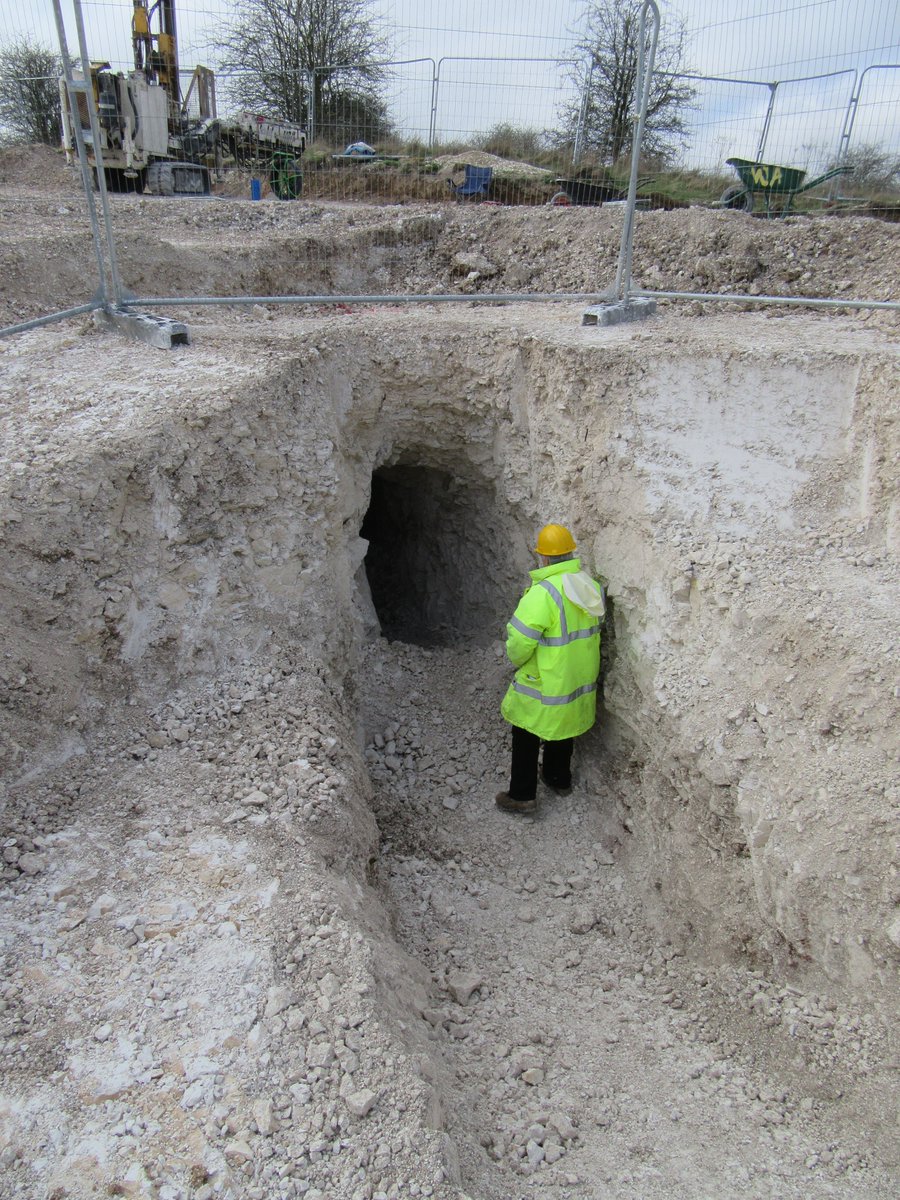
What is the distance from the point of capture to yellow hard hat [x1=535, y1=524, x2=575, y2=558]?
5.07 m

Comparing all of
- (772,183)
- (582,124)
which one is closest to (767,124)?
(772,183)

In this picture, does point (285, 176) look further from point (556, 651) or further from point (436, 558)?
point (556, 651)

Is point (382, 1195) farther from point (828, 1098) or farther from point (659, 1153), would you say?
point (828, 1098)

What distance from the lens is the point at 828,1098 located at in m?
3.48

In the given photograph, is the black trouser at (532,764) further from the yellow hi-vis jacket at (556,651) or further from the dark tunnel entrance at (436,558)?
the dark tunnel entrance at (436,558)

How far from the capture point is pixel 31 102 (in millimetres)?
16875

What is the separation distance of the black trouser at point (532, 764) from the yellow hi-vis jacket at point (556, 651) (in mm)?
123

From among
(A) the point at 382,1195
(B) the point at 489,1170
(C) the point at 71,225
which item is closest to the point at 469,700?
(B) the point at 489,1170

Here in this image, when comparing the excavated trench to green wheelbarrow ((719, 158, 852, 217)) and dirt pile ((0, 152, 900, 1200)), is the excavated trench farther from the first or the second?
green wheelbarrow ((719, 158, 852, 217))

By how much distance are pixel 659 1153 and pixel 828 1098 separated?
32.0 inches

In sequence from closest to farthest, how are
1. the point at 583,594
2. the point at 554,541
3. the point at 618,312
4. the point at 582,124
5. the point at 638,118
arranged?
1. the point at 583,594
2. the point at 554,541
3. the point at 638,118
4. the point at 618,312
5. the point at 582,124

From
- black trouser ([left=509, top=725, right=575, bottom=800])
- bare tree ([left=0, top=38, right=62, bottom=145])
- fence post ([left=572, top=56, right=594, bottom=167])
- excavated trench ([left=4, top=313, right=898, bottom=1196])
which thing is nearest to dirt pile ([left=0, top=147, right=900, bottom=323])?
excavated trench ([left=4, top=313, right=898, bottom=1196])

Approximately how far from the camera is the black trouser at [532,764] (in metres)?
5.31

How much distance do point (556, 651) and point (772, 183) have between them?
26.2 ft
